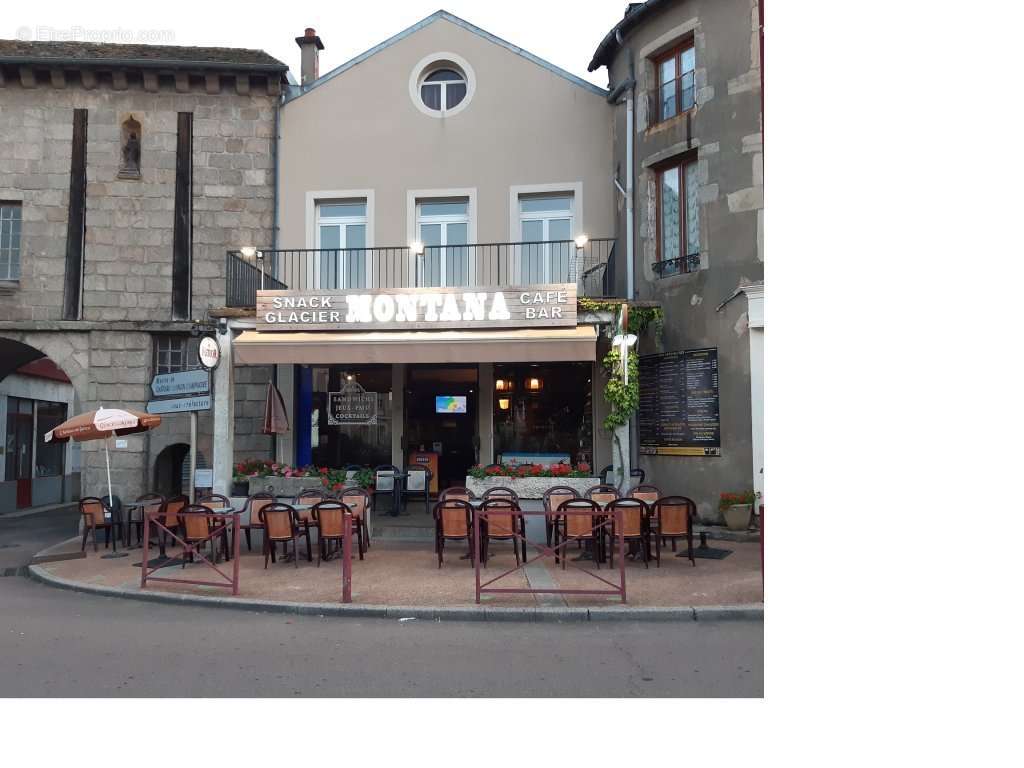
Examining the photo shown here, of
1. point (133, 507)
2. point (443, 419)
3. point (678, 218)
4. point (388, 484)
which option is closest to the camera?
point (133, 507)

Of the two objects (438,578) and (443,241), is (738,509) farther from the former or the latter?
(443,241)

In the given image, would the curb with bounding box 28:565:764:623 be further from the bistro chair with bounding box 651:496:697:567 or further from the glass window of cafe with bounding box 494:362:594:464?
the glass window of cafe with bounding box 494:362:594:464

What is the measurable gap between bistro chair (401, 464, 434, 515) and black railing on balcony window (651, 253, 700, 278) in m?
5.34

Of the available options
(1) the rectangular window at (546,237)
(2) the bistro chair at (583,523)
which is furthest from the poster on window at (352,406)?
(2) the bistro chair at (583,523)

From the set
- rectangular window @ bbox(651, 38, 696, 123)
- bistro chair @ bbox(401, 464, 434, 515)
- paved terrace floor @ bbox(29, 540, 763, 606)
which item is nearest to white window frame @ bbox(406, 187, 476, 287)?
rectangular window @ bbox(651, 38, 696, 123)

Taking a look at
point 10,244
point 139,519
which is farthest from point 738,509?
point 10,244

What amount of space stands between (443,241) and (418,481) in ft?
14.5

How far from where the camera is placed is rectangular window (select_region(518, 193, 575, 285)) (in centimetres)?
1341

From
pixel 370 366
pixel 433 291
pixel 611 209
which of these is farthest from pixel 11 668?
pixel 611 209

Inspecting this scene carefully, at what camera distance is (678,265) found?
12141 millimetres

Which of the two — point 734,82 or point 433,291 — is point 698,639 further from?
point 734,82

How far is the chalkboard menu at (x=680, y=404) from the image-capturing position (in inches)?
453

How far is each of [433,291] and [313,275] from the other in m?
3.17

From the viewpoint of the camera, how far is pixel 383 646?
6.14m
